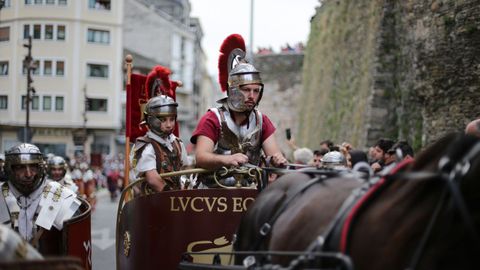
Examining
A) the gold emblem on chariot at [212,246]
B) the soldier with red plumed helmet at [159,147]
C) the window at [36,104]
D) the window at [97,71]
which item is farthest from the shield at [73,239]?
the window at [97,71]

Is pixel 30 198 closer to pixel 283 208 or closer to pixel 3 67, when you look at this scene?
pixel 283 208

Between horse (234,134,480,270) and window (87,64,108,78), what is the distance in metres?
47.5

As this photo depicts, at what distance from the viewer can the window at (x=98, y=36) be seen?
45.6 m

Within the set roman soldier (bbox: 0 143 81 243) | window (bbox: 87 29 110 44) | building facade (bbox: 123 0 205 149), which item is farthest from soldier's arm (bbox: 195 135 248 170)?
building facade (bbox: 123 0 205 149)

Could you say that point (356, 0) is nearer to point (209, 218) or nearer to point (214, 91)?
point (209, 218)

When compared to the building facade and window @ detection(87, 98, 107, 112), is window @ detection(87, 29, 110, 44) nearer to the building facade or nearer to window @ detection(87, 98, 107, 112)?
window @ detection(87, 98, 107, 112)

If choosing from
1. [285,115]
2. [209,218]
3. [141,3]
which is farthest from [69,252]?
[141,3]

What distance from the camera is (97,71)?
51562 millimetres

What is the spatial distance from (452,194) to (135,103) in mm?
6294

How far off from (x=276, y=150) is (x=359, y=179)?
94.4 inches

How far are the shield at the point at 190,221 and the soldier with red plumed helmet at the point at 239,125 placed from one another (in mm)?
408

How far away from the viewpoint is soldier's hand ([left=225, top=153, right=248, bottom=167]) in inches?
234

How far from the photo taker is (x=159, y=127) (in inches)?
284

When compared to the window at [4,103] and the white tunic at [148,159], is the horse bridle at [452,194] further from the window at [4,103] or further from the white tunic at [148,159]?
the window at [4,103]
